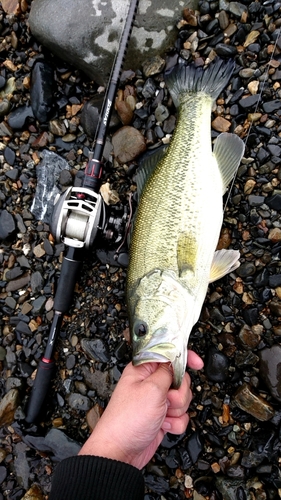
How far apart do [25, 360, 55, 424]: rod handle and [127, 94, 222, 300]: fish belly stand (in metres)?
1.25

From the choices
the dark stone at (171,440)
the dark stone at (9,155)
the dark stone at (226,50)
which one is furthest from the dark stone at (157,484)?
the dark stone at (226,50)

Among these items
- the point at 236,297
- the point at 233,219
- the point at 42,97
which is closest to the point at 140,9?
the point at 42,97

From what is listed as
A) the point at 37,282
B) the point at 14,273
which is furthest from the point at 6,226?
the point at 37,282

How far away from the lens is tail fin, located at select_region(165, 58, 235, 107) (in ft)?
10.4

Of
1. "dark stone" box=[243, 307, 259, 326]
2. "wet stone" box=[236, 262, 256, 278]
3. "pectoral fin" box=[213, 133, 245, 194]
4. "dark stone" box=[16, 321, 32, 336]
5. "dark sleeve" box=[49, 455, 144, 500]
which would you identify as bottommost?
"dark sleeve" box=[49, 455, 144, 500]

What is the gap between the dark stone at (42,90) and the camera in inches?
152

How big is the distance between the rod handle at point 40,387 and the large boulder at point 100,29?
2742 millimetres

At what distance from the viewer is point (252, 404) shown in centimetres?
312

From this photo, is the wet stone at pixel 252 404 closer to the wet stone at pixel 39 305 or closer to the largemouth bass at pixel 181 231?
the largemouth bass at pixel 181 231

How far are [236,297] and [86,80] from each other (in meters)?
2.57

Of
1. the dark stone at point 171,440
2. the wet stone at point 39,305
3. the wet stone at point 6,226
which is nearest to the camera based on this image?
the dark stone at point 171,440

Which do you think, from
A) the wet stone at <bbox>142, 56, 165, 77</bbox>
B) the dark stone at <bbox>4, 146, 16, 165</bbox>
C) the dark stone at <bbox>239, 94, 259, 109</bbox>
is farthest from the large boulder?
the dark stone at <bbox>4, 146, 16, 165</bbox>

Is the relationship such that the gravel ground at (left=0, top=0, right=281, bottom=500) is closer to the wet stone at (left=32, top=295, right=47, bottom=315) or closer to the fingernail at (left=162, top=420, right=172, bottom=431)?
the wet stone at (left=32, top=295, right=47, bottom=315)

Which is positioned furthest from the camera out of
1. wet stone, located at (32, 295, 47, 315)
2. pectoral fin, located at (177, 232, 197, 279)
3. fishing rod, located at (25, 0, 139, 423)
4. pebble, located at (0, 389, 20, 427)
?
wet stone, located at (32, 295, 47, 315)
